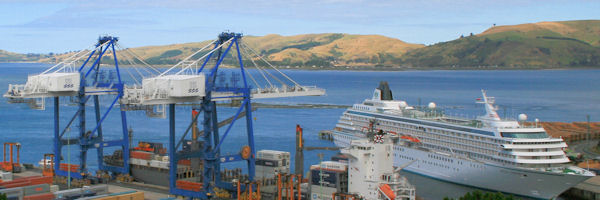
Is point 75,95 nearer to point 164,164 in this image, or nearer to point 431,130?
point 164,164

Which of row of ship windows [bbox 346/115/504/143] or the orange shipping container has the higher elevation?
row of ship windows [bbox 346/115/504/143]

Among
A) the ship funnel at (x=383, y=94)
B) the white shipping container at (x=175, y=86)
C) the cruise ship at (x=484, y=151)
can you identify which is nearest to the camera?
the white shipping container at (x=175, y=86)

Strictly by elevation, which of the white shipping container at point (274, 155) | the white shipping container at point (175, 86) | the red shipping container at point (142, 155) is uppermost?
the white shipping container at point (175, 86)

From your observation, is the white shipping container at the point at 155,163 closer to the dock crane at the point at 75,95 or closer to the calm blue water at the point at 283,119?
the dock crane at the point at 75,95

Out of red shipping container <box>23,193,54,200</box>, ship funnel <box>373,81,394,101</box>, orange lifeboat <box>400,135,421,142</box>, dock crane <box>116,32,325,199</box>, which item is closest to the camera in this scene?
red shipping container <box>23,193,54,200</box>

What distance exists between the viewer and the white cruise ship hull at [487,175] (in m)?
48.4

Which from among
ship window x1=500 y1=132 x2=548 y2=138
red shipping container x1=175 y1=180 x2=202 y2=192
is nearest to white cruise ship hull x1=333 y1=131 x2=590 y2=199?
ship window x1=500 y1=132 x2=548 y2=138

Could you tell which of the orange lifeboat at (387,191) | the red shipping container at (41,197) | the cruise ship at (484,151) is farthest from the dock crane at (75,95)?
the orange lifeboat at (387,191)

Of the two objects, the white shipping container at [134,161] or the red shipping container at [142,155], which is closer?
the red shipping container at [142,155]

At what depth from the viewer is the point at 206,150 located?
4044 centimetres

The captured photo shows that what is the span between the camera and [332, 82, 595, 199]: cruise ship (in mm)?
49156

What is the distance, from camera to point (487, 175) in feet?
172

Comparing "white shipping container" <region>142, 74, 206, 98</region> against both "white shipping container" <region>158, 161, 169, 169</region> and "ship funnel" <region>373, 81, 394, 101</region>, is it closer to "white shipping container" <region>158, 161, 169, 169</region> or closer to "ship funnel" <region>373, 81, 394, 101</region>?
"white shipping container" <region>158, 161, 169, 169</region>

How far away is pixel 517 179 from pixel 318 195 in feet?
60.2
